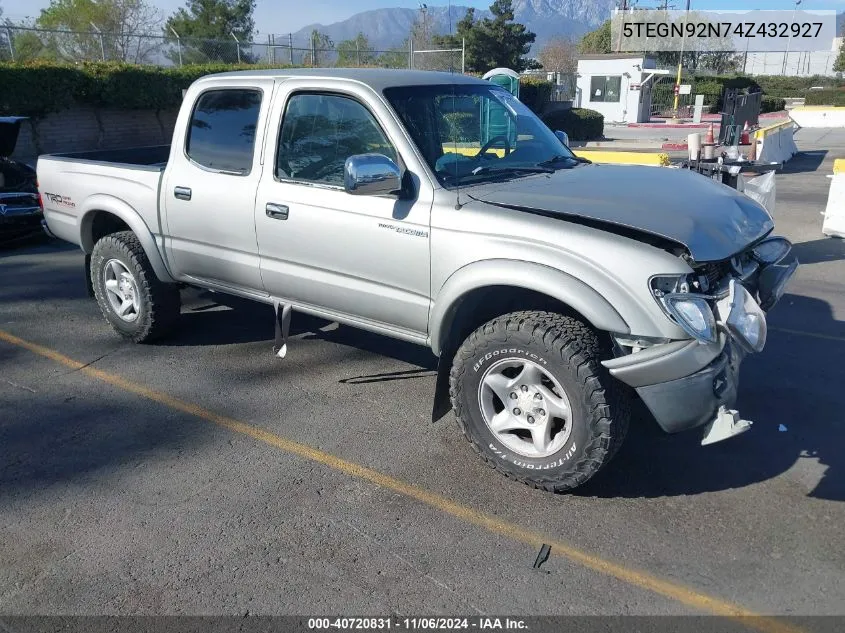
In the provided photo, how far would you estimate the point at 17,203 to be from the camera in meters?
9.20

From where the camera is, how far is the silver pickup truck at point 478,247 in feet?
10.7

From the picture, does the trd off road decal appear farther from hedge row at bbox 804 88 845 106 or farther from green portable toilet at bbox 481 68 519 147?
hedge row at bbox 804 88 845 106

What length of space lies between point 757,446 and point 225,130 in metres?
3.81

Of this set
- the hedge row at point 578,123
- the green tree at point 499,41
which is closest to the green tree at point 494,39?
the green tree at point 499,41

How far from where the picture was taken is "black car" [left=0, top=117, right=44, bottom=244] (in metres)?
9.06

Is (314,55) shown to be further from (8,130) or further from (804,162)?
(8,130)

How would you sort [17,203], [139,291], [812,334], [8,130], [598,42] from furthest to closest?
[598,42], [17,203], [8,130], [812,334], [139,291]

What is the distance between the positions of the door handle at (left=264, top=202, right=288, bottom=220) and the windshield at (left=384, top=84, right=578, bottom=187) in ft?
3.01

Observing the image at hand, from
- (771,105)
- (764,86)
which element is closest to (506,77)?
(771,105)

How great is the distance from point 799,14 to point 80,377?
2352 inches

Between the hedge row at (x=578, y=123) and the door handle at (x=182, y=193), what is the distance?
23104 mm

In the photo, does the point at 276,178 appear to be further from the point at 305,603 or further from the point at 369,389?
the point at 305,603

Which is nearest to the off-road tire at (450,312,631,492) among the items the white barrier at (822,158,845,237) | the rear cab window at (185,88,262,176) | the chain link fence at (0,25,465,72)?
the rear cab window at (185,88,262,176)

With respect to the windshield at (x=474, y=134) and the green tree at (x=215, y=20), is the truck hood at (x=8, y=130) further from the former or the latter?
the green tree at (x=215, y=20)
